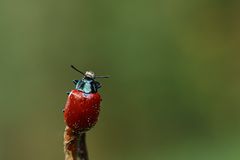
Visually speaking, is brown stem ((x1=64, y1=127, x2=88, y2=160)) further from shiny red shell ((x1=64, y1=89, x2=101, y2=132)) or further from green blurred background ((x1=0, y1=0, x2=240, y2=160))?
green blurred background ((x1=0, y1=0, x2=240, y2=160))

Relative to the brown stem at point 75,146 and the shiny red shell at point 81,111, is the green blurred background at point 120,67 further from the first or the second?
the brown stem at point 75,146

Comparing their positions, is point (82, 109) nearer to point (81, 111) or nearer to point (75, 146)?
point (81, 111)

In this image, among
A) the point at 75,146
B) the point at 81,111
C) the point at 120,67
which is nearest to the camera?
the point at 75,146

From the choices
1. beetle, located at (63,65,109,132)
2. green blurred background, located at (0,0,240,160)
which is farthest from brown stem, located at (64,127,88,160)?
green blurred background, located at (0,0,240,160)

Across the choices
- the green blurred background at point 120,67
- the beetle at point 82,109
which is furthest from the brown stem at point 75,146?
the green blurred background at point 120,67

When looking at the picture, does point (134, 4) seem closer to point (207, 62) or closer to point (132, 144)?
point (207, 62)

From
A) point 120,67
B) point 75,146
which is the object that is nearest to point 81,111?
point 75,146

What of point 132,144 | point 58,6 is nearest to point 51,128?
point 132,144
